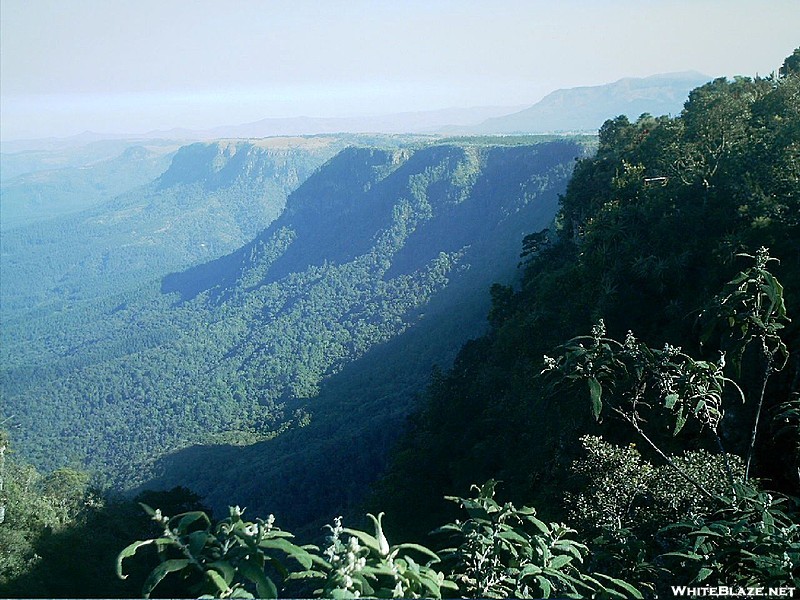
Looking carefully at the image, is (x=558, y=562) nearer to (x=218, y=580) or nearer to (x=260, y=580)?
(x=260, y=580)

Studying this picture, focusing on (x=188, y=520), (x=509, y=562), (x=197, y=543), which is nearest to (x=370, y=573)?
(x=197, y=543)

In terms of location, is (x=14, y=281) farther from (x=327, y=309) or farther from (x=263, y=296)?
(x=327, y=309)

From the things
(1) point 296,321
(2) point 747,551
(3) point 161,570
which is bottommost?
(1) point 296,321

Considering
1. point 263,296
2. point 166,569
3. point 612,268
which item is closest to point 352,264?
point 263,296

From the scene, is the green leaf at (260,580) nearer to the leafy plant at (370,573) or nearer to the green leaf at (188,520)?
the leafy plant at (370,573)

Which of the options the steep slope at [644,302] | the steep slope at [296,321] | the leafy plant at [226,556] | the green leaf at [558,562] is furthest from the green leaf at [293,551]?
the steep slope at [296,321]

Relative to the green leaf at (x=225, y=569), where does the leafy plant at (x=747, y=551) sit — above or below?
below

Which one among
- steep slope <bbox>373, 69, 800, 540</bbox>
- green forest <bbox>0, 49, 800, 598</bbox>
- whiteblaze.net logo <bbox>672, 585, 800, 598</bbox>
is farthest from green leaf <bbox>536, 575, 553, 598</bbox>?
steep slope <bbox>373, 69, 800, 540</bbox>
